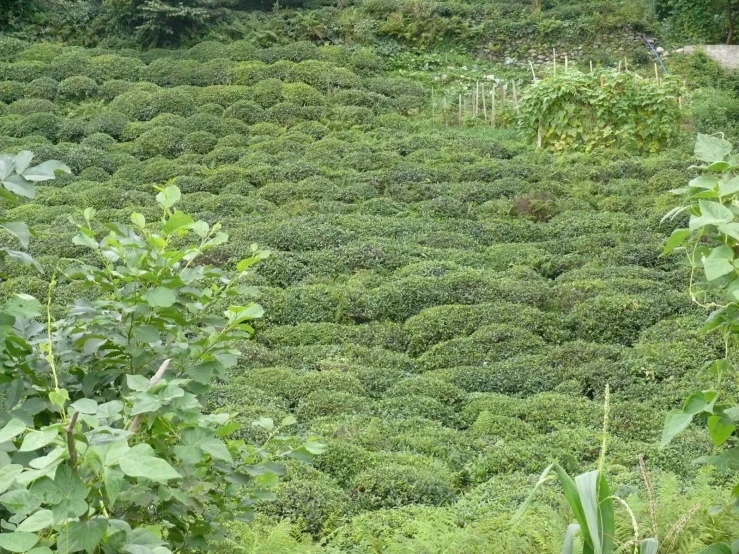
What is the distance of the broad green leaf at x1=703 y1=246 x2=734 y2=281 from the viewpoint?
2010 millimetres

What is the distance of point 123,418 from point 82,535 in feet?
1.43

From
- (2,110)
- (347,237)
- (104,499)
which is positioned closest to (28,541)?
(104,499)

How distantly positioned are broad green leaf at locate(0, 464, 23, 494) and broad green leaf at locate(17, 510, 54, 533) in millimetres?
70

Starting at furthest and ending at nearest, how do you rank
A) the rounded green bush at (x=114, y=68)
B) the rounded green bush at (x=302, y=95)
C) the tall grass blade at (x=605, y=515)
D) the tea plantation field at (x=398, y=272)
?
the rounded green bush at (x=114, y=68) → the rounded green bush at (x=302, y=95) → the tea plantation field at (x=398, y=272) → the tall grass blade at (x=605, y=515)

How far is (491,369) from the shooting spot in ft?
22.2

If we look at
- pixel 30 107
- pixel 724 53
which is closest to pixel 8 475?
pixel 30 107

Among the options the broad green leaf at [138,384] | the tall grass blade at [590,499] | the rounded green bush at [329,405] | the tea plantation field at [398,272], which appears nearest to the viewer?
the broad green leaf at [138,384]

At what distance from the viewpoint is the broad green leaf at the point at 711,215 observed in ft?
6.60

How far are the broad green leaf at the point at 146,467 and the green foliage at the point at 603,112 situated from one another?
12007 millimetres

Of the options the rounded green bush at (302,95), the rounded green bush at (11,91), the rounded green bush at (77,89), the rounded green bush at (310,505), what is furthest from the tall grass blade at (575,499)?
the rounded green bush at (11,91)

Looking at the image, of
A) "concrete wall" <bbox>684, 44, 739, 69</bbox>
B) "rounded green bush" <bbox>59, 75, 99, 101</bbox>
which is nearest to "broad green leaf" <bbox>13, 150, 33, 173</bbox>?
"rounded green bush" <bbox>59, 75, 99, 101</bbox>

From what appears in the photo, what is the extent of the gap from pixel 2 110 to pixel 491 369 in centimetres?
1142

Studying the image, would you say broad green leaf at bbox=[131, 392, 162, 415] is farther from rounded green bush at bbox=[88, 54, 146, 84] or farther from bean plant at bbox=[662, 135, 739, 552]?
rounded green bush at bbox=[88, 54, 146, 84]

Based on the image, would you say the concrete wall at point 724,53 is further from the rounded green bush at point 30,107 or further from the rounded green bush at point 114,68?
the rounded green bush at point 30,107
